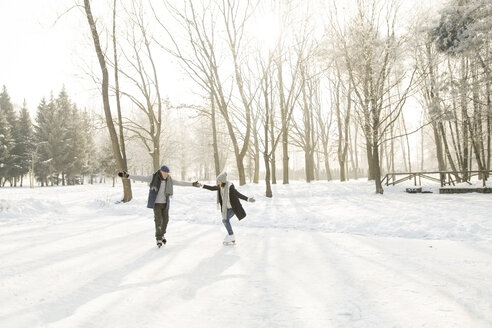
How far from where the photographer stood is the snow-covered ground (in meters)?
3.31

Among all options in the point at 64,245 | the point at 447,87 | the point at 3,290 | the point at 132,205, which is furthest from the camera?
the point at 132,205

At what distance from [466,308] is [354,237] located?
4.09m

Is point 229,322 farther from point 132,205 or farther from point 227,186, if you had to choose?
point 132,205

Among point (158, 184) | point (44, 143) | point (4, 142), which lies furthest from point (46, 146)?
point (158, 184)

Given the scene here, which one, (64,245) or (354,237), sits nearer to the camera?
(64,245)

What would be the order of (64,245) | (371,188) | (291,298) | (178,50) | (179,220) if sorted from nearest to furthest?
(291,298) < (64,245) < (179,220) < (178,50) < (371,188)

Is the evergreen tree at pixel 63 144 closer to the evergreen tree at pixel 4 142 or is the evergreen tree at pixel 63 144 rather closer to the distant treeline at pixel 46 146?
the distant treeline at pixel 46 146

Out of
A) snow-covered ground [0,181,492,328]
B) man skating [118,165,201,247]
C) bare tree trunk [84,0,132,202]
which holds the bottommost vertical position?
snow-covered ground [0,181,492,328]

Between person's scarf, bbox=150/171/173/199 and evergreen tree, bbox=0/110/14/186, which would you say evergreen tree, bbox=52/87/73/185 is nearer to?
evergreen tree, bbox=0/110/14/186

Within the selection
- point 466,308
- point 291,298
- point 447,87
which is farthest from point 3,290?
point 447,87

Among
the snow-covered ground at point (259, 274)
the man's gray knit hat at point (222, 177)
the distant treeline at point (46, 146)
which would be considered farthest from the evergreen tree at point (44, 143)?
the man's gray knit hat at point (222, 177)

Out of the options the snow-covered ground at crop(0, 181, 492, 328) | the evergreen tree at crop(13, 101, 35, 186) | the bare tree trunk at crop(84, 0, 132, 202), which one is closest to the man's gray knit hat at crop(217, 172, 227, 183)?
the snow-covered ground at crop(0, 181, 492, 328)

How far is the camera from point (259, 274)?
475cm

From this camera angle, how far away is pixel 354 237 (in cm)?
743
